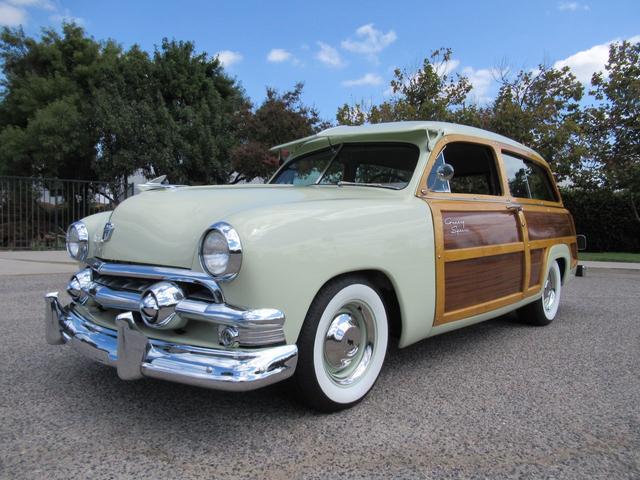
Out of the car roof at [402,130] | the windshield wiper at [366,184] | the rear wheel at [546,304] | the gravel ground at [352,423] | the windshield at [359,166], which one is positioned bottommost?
the gravel ground at [352,423]

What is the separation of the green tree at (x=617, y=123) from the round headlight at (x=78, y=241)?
635 inches

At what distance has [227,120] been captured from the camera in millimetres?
18750

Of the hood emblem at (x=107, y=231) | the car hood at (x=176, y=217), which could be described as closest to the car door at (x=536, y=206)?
the car hood at (x=176, y=217)

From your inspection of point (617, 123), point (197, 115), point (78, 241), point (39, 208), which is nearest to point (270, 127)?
point (197, 115)

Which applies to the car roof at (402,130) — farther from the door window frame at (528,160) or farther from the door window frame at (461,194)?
the door window frame at (528,160)

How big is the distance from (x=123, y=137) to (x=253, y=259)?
52.3ft

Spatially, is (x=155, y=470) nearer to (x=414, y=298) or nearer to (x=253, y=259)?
(x=253, y=259)

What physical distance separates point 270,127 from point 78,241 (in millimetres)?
14772

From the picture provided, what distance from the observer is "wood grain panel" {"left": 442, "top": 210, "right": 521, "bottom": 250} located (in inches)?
128

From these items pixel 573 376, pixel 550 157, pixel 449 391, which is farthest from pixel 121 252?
pixel 550 157

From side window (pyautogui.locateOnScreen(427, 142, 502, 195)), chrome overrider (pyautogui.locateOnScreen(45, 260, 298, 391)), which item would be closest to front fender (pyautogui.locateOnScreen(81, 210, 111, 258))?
chrome overrider (pyautogui.locateOnScreen(45, 260, 298, 391))

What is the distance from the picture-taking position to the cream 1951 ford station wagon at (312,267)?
2193 millimetres

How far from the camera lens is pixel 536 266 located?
4.32 metres

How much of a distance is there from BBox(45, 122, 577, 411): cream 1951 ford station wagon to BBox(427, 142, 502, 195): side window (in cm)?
1
